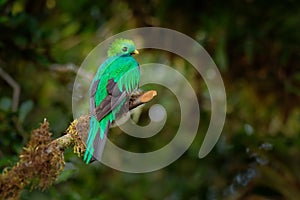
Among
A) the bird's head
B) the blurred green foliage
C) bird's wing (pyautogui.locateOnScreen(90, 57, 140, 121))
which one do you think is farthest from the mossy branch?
the blurred green foliage

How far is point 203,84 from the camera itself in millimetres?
4008

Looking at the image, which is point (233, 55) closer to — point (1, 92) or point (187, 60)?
point (187, 60)

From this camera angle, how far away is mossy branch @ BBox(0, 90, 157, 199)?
1.56 meters

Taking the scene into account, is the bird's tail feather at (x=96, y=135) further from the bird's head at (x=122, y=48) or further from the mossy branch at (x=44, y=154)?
the bird's head at (x=122, y=48)

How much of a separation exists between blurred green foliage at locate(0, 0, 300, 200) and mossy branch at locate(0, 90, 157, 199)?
1.71 meters

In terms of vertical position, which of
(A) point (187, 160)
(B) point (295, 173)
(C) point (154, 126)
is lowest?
(B) point (295, 173)

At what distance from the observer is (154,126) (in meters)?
3.87

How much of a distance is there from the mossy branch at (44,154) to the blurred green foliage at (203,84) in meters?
1.71

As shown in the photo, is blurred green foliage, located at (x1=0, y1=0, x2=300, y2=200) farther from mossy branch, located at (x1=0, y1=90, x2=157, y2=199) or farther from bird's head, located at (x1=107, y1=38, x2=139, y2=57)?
mossy branch, located at (x1=0, y1=90, x2=157, y2=199)

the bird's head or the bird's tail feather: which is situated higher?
the bird's head

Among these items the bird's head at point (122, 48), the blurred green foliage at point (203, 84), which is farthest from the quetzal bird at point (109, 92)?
the blurred green foliage at point (203, 84)

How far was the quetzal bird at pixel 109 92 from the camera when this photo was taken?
59.9 inches

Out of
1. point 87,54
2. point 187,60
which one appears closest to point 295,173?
point 187,60

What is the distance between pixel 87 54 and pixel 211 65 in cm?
69
